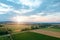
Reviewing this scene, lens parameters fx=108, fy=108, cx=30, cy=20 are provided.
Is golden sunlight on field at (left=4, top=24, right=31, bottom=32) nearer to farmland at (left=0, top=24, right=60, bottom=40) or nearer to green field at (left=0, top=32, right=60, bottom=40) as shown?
farmland at (left=0, top=24, right=60, bottom=40)

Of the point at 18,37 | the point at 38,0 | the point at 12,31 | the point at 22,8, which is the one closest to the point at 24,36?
the point at 18,37

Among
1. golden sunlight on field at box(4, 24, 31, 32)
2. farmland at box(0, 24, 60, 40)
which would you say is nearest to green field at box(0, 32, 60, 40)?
farmland at box(0, 24, 60, 40)

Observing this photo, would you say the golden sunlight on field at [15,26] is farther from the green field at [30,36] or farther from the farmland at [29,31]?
the green field at [30,36]

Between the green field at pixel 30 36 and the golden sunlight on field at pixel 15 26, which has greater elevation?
the golden sunlight on field at pixel 15 26

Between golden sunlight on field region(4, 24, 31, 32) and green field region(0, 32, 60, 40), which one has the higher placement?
golden sunlight on field region(4, 24, 31, 32)

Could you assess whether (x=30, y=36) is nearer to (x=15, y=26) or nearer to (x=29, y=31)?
(x=29, y=31)

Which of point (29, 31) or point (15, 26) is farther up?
point (15, 26)

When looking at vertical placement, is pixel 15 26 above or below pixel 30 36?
above

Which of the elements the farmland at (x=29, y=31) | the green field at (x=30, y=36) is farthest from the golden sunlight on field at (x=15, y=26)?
the green field at (x=30, y=36)

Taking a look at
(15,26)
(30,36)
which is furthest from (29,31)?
(15,26)

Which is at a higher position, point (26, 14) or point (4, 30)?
point (26, 14)

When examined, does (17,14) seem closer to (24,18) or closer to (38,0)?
(24,18)
